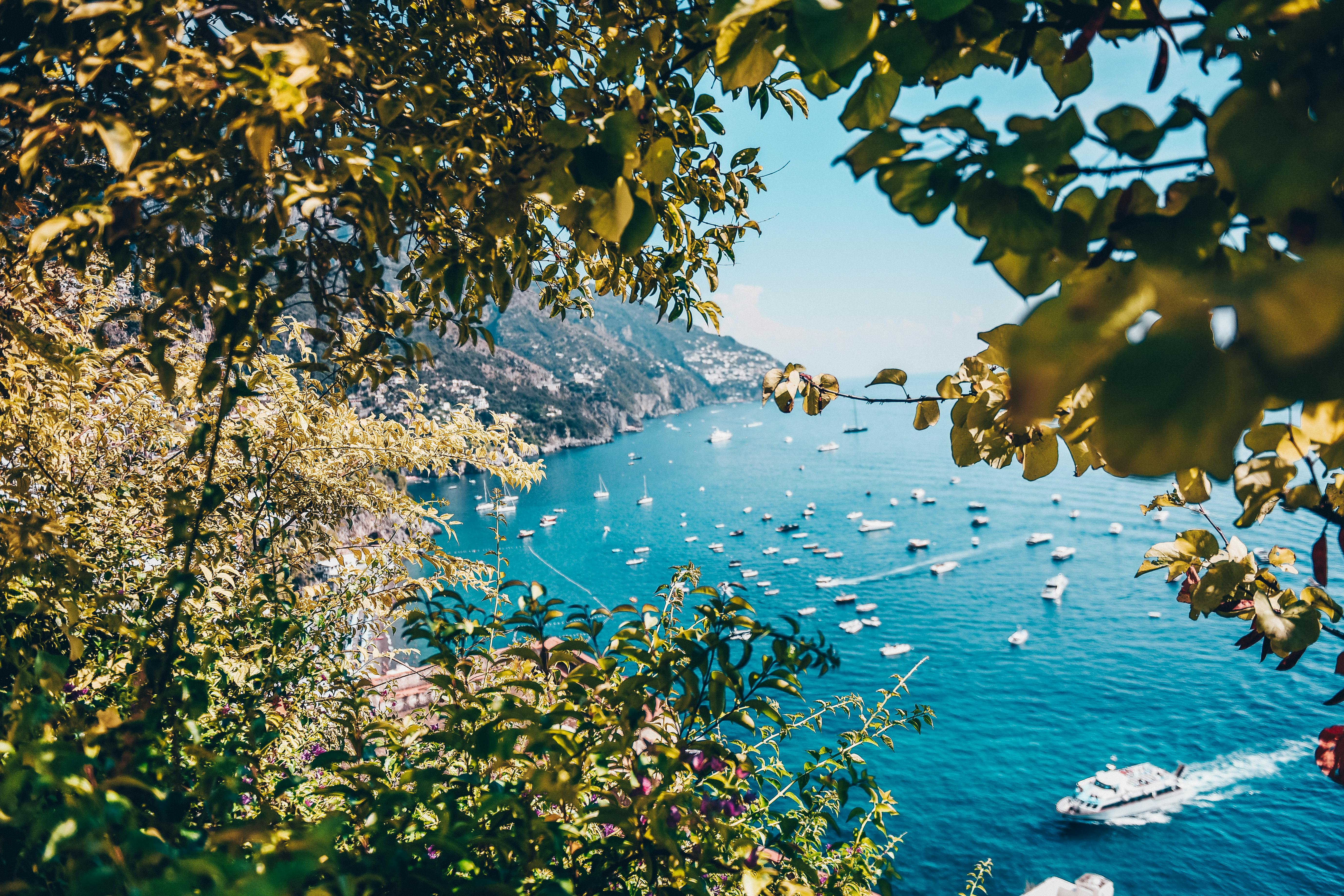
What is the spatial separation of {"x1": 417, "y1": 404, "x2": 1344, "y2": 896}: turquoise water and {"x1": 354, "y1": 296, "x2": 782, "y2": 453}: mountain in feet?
56.8

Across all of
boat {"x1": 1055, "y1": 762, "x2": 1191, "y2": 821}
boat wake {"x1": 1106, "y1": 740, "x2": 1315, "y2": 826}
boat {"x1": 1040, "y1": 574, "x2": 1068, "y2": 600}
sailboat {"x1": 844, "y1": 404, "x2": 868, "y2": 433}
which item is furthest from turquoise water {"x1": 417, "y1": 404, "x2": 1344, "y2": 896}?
sailboat {"x1": 844, "y1": 404, "x2": 868, "y2": 433}

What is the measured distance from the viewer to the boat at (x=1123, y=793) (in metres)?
19.0

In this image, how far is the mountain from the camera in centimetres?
8194

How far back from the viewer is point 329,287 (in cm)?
234

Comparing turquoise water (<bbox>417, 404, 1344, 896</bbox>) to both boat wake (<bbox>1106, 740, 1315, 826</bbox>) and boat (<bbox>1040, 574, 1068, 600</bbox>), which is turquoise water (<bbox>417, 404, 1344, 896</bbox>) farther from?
boat (<bbox>1040, 574, 1068, 600</bbox>)

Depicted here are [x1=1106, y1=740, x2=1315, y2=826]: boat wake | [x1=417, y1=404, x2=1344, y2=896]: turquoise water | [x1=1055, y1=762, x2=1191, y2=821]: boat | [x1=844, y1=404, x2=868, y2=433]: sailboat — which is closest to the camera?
[x1=417, y1=404, x2=1344, y2=896]: turquoise water

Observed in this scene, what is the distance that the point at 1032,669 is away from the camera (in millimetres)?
27266

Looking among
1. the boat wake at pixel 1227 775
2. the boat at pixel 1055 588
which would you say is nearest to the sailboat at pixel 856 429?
the boat at pixel 1055 588

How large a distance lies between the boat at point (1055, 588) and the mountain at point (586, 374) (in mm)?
30251

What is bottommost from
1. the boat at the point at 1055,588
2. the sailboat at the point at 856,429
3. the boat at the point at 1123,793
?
the boat at the point at 1123,793

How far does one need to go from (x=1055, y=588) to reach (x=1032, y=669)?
9.08 m

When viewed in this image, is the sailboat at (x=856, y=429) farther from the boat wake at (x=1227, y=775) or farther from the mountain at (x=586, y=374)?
the boat wake at (x=1227, y=775)

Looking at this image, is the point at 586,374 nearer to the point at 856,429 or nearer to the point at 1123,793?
the point at 856,429

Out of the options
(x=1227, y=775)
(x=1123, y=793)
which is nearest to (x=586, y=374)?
(x=1123, y=793)
